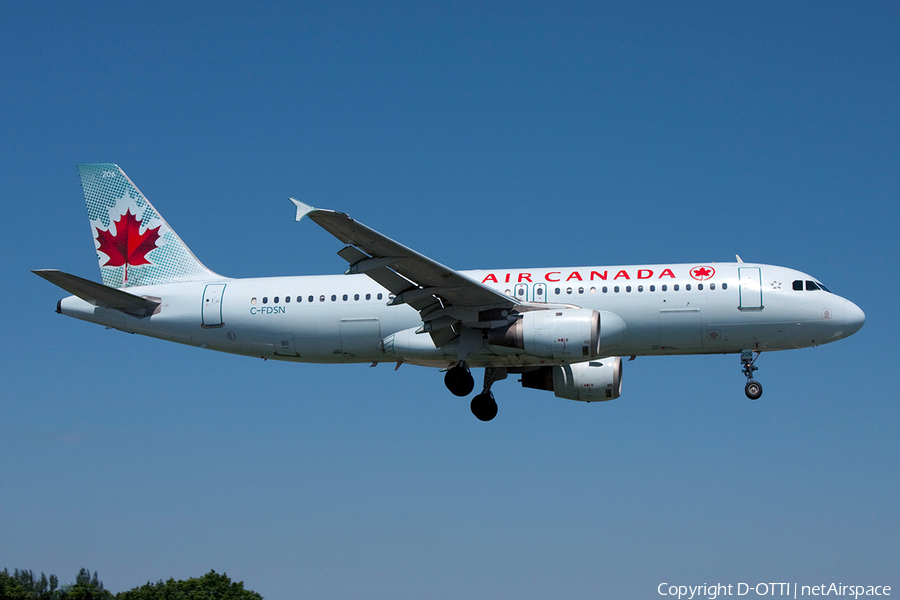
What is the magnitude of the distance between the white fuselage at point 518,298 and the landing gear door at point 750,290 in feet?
0.09

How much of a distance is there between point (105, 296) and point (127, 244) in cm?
366

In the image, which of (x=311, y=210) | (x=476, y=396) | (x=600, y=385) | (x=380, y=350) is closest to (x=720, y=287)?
(x=600, y=385)

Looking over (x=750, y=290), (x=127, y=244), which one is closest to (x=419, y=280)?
(x=750, y=290)

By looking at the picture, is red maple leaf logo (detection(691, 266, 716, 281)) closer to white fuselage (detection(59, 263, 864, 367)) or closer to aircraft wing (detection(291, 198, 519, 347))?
white fuselage (detection(59, 263, 864, 367))

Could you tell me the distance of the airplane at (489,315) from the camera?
27016 mm

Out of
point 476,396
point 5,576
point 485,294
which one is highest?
point 485,294

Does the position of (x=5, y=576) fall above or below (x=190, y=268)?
below

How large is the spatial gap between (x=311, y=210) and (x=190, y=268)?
1174 cm

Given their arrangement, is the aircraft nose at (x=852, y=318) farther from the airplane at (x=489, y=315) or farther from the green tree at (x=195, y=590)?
the green tree at (x=195, y=590)

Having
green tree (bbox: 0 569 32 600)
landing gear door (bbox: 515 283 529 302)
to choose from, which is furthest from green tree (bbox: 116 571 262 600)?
landing gear door (bbox: 515 283 529 302)

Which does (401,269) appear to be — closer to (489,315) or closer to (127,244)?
(489,315)

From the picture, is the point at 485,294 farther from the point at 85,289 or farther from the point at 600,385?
the point at 85,289

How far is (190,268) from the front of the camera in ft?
107

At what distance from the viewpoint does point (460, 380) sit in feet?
94.0
